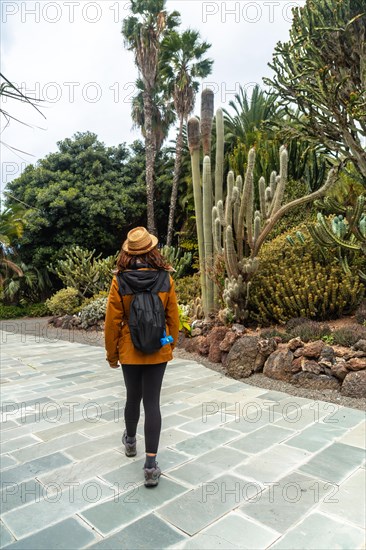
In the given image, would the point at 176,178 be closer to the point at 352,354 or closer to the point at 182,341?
the point at 182,341

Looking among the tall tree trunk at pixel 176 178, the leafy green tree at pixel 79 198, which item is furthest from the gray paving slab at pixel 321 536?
the leafy green tree at pixel 79 198

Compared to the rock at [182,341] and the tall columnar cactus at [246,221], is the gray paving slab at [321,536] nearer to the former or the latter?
the tall columnar cactus at [246,221]

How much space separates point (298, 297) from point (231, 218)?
1649 millimetres

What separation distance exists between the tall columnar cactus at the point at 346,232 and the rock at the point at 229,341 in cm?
197

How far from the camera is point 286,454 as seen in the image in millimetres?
3266

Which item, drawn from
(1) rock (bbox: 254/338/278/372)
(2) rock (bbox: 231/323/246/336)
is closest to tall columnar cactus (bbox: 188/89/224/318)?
(2) rock (bbox: 231/323/246/336)

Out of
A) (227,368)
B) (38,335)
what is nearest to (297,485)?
(227,368)

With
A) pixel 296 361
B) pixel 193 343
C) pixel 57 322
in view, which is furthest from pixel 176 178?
pixel 296 361

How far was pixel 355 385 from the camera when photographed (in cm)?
456

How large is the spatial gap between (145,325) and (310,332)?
3.40 metres

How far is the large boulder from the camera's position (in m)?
5.62

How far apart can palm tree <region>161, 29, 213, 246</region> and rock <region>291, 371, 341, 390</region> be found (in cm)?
1203

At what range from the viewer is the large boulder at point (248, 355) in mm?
5617

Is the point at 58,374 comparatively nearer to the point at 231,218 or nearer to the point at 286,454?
the point at 231,218
